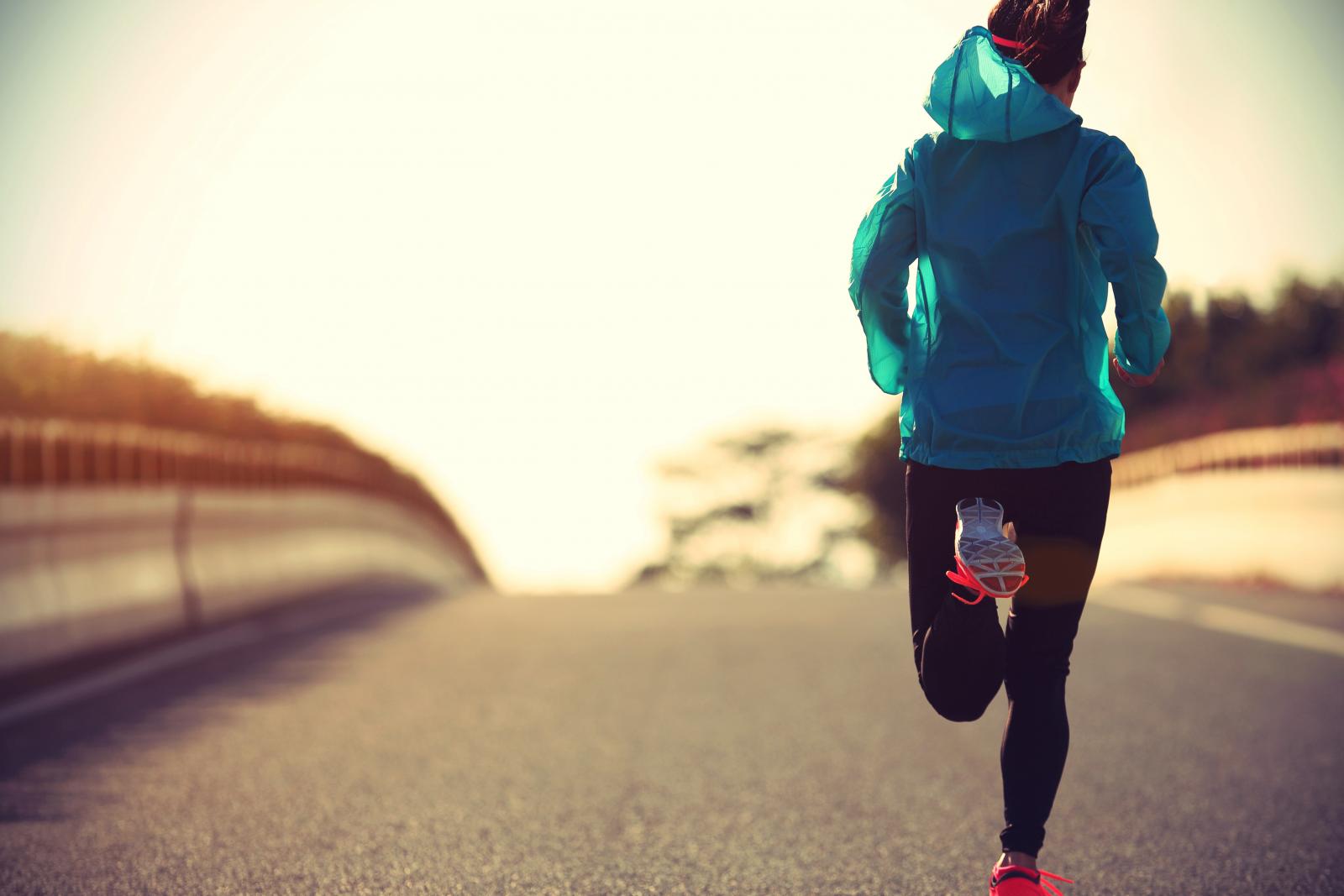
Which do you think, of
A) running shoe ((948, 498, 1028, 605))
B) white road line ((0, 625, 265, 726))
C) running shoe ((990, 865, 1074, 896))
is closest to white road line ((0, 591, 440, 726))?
white road line ((0, 625, 265, 726))

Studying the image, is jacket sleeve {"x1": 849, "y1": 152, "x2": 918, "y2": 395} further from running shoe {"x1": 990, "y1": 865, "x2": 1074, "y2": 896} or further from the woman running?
running shoe {"x1": 990, "y1": 865, "x2": 1074, "y2": 896}

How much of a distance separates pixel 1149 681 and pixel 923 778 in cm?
305

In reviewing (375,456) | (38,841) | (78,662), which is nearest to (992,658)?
(38,841)

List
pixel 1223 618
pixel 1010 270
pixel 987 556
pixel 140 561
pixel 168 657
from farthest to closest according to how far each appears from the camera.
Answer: pixel 1223 618 < pixel 140 561 < pixel 168 657 < pixel 1010 270 < pixel 987 556

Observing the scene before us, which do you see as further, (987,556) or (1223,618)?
(1223,618)

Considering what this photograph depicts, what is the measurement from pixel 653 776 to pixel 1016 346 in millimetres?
3116

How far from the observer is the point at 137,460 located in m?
11.8

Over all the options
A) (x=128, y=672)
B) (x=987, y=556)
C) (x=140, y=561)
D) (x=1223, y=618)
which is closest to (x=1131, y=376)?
(x=987, y=556)

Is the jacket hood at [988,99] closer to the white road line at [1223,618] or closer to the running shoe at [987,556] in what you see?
the running shoe at [987,556]

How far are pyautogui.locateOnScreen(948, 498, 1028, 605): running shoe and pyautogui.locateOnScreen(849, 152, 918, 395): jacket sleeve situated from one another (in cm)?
52

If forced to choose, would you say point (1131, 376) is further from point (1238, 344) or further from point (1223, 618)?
point (1238, 344)

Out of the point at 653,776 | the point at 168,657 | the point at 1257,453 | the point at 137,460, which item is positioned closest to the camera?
the point at 653,776

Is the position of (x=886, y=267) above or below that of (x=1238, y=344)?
below

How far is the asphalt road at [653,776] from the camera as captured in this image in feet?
15.5
